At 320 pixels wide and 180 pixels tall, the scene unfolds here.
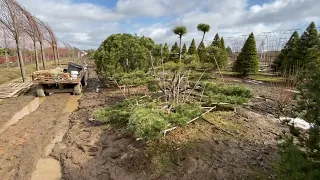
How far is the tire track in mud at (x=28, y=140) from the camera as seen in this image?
Result: 4.57m

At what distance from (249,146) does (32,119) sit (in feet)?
23.7

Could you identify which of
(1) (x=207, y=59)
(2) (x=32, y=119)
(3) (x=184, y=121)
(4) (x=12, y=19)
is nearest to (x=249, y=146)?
(3) (x=184, y=121)

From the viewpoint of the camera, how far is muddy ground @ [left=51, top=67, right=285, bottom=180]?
3.97 metres

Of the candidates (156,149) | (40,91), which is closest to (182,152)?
(156,149)

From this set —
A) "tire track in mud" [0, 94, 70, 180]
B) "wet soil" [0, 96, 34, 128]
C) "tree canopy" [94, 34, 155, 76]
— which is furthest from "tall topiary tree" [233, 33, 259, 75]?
"wet soil" [0, 96, 34, 128]

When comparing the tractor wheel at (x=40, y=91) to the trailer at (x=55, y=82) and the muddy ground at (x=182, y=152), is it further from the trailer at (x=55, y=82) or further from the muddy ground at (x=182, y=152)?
the muddy ground at (x=182, y=152)

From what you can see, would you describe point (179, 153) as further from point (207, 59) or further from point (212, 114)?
point (207, 59)

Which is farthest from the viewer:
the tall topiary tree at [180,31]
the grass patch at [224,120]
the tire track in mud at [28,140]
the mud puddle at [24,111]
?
the mud puddle at [24,111]

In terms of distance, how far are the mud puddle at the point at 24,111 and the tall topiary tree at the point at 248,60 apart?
13922mm

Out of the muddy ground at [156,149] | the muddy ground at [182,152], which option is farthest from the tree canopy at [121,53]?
the muddy ground at [182,152]

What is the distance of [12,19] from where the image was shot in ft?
38.4

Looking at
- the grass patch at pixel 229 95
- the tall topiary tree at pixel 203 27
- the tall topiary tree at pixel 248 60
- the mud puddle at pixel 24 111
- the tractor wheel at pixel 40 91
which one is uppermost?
the tall topiary tree at pixel 203 27

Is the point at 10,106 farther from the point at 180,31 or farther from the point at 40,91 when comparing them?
the point at 180,31

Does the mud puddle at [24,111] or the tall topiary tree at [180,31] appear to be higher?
the tall topiary tree at [180,31]
